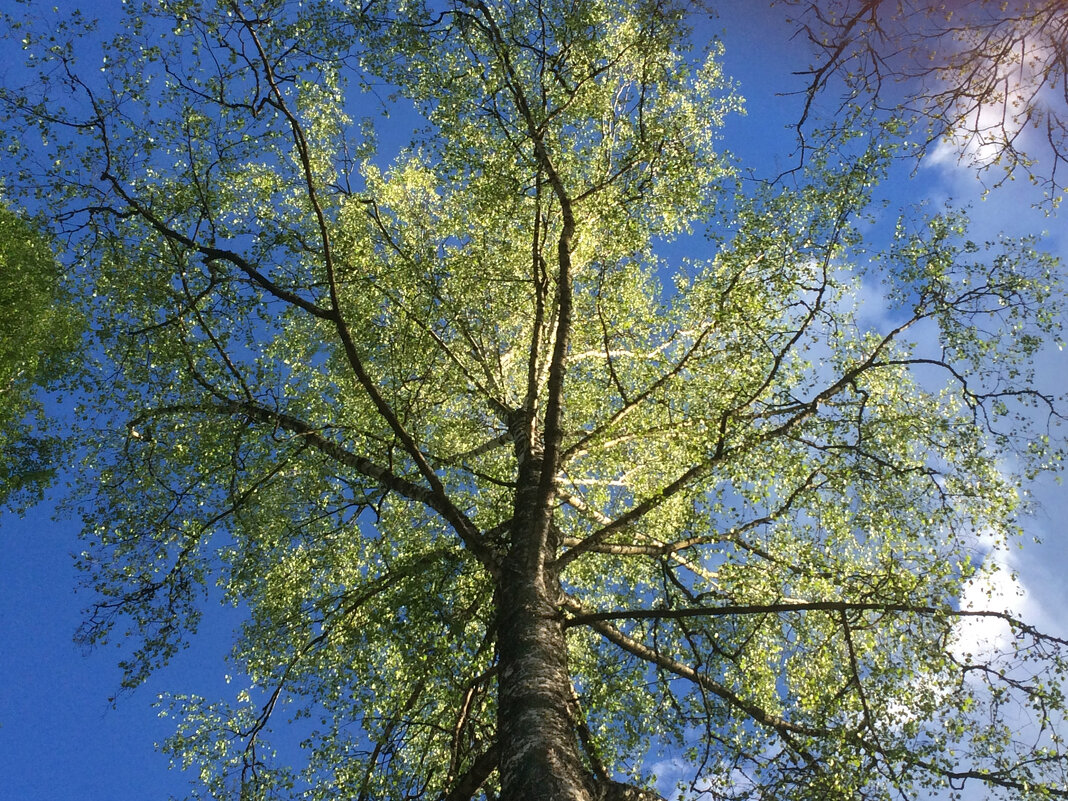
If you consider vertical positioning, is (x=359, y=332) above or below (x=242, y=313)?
above

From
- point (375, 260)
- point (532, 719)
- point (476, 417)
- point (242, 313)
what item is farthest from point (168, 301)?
point (532, 719)

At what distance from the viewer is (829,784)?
5.13 meters

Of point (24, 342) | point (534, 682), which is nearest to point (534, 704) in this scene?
point (534, 682)

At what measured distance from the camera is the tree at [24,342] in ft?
41.4

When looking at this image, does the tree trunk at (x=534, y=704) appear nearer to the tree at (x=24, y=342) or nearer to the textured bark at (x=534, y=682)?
the textured bark at (x=534, y=682)

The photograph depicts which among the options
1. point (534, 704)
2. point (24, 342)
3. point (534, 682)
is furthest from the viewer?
point (24, 342)

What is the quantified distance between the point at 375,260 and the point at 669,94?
5.83 m

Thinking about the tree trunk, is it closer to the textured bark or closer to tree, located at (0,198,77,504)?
the textured bark

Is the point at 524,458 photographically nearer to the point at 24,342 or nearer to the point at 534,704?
the point at 534,704

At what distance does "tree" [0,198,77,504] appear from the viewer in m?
12.6

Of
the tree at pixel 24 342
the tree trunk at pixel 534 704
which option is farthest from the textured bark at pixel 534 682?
the tree at pixel 24 342

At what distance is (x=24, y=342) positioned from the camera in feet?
42.1

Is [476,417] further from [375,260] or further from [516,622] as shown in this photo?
[516,622]

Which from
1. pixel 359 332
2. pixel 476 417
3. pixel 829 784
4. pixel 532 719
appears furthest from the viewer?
pixel 476 417
